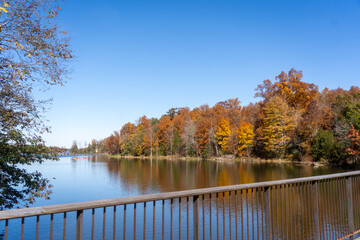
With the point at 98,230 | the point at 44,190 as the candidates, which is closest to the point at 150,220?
the point at 98,230

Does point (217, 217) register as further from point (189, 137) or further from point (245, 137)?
point (189, 137)

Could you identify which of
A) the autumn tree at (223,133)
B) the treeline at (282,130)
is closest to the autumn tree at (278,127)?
the treeline at (282,130)

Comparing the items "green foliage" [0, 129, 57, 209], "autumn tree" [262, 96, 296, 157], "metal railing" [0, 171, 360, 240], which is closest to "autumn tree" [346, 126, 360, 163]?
"autumn tree" [262, 96, 296, 157]

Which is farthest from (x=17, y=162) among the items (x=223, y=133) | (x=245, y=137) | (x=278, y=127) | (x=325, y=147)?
(x=223, y=133)

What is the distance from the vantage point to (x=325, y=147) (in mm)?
31156

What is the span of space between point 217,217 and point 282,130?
1536 inches

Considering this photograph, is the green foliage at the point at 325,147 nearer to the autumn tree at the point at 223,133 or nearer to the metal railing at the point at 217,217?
the autumn tree at the point at 223,133

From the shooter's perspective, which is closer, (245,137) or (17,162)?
(17,162)

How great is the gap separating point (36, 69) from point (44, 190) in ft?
10.6

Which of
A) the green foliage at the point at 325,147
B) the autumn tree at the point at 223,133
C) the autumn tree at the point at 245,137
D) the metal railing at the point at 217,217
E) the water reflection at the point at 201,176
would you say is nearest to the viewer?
the metal railing at the point at 217,217

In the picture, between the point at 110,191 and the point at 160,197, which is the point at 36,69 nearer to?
the point at 160,197

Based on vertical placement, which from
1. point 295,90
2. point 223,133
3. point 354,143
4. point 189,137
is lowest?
point 354,143

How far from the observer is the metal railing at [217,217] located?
235cm

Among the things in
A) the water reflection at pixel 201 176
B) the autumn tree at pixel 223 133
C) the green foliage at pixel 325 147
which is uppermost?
the autumn tree at pixel 223 133
